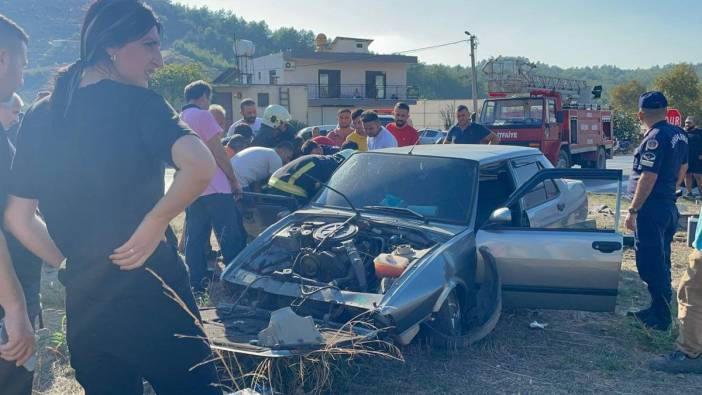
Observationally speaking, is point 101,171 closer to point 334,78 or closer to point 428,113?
point 334,78

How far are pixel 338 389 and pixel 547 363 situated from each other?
154 cm

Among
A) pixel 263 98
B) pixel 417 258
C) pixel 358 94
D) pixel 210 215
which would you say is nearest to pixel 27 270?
pixel 417 258

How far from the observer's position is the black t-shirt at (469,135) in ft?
27.8

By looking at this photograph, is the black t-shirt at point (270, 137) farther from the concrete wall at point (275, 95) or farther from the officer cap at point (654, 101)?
the concrete wall at point (275, 95)

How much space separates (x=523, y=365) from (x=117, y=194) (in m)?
3.11

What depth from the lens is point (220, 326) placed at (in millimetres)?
3572

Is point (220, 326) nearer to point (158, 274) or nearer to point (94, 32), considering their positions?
point (158, 274)

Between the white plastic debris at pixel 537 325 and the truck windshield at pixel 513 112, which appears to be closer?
the white plastic debris at pixel 537 325

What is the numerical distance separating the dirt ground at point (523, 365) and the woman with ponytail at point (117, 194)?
1.71m

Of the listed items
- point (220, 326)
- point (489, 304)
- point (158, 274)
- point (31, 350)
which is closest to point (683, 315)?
point (489, 304)

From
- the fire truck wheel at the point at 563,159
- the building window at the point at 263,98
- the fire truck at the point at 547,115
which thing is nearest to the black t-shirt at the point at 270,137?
the fire truck at the point at 547,115

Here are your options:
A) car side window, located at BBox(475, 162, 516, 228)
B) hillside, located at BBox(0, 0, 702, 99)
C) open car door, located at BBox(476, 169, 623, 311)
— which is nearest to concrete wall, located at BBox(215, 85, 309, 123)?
car side window, located at BBox(475, 162, 516, 228)

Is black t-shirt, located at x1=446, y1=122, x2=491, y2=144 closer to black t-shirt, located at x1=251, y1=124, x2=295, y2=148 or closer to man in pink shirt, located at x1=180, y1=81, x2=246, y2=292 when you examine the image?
black t-shirt, located at x1=251, y1=124, x2=295, y2=148

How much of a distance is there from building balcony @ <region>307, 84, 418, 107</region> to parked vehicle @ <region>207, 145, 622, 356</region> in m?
36.1
